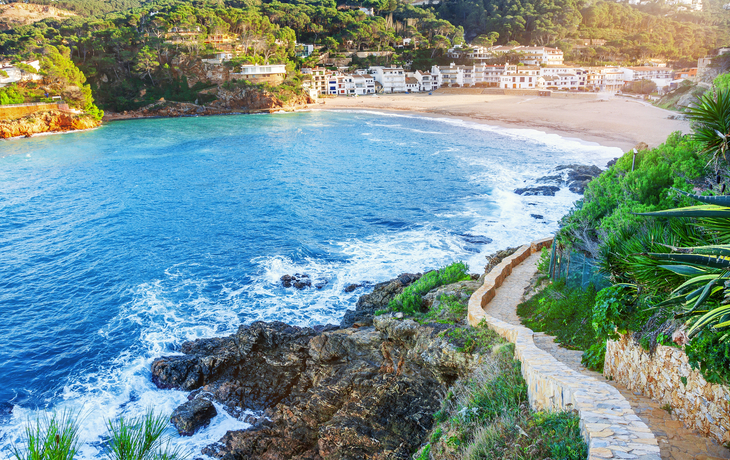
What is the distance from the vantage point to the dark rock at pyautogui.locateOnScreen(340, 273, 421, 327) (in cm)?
1762

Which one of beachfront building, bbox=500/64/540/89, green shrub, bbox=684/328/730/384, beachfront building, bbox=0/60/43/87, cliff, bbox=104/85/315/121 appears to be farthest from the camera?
beachfront building, bbox=500/64/540/89

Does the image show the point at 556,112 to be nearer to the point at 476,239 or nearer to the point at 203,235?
the point at 476,239

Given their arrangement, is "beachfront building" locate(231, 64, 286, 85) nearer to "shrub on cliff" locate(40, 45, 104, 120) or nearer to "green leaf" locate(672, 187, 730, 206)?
"shrub on cliff" locate(40, 45, 104, 120)

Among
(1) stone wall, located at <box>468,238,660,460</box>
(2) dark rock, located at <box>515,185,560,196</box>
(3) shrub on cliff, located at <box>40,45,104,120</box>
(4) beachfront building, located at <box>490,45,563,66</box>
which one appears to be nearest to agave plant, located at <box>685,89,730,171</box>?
(1) stone wall, located at <box>468,238,660,460</box>

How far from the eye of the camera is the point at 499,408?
8.30 m

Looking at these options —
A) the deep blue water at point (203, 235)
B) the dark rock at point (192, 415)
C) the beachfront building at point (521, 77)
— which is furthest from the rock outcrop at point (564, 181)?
the beachfront building at point (521, 77)

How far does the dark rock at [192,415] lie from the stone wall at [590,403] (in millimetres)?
9371

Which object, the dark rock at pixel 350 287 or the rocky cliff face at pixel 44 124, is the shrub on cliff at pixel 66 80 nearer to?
the rocky cliff face at pixel 44 124

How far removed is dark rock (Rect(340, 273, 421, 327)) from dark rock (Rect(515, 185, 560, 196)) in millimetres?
17144

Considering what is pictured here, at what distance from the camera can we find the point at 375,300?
1884 centimetres

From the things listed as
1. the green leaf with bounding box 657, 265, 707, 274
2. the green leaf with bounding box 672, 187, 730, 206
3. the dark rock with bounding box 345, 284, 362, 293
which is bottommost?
the dark rock with bounding box 345, 284, 362, 293

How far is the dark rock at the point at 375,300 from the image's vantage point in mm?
17625

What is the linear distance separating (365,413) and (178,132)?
6422 cm

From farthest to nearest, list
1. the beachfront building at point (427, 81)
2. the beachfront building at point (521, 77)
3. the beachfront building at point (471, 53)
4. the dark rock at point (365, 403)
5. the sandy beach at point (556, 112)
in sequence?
1. the beachfront building at point (471, 53)
2. the beachfront building at point (427, 81)
3. the beachfront building at point (521, 77)
4. the sandy beach at point (556, 112)
5. the dark rock at point (365, 403)
